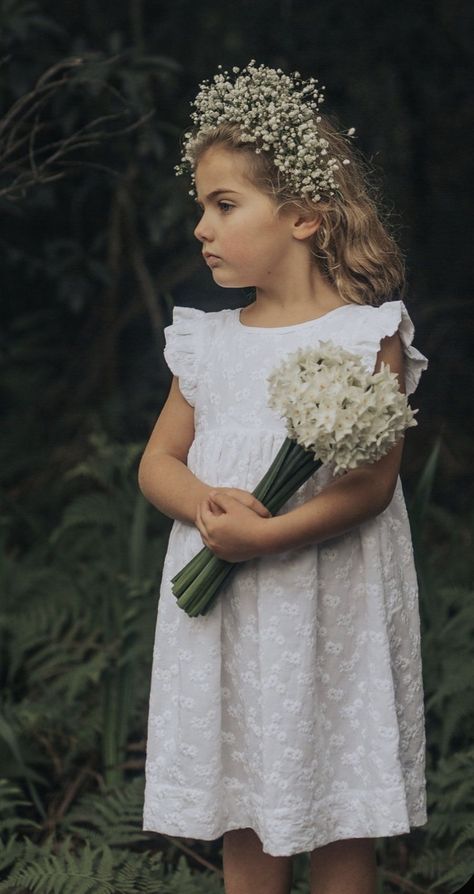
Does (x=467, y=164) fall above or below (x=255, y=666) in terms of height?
above

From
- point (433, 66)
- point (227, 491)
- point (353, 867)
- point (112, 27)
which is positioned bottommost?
point (353, 867)

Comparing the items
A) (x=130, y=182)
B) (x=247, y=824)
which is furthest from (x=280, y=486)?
(x=130, y=182)

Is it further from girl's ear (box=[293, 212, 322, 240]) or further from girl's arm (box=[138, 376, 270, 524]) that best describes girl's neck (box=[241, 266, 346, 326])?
girl's arm (box=[138, 376, 270, 524])

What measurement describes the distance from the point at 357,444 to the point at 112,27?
9.10 ft

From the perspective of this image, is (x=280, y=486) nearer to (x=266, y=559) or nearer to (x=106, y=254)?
(x=266, y=559)

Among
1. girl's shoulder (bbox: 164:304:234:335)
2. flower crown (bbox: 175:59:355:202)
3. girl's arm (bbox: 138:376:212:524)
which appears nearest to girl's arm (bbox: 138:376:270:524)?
girl's arm (bbox: 138:376:212:524)

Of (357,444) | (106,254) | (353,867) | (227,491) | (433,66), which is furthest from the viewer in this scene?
(106,254)

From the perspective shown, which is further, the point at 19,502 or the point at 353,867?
the point at 19,502

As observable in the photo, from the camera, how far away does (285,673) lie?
86.6 inches

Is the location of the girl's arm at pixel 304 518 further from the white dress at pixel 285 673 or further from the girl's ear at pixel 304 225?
the girl's ear at pixel 304 225

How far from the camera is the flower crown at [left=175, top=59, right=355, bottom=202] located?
7.32 ft

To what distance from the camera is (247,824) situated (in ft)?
7.52

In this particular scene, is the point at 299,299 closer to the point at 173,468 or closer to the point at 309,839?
the point at 173,468

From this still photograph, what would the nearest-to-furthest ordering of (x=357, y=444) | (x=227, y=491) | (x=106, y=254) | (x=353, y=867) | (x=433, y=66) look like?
(x=357, y=444) → (x=227, y=491) → (x=353, y=867) → (x=433, y=66) → (x=106, y=254)
